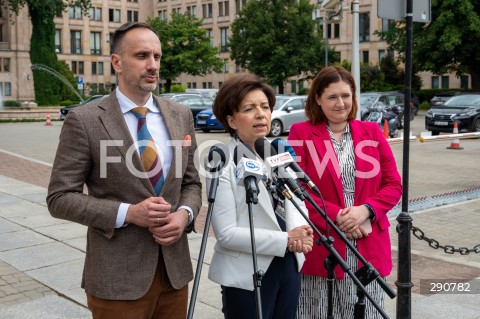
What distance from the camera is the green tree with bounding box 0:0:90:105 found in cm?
4944

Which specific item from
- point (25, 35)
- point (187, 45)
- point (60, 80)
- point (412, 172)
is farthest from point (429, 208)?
point (25, 35)

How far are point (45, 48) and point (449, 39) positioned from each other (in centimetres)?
3016

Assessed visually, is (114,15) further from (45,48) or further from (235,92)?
(235,92)

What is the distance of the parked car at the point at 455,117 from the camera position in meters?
23.6

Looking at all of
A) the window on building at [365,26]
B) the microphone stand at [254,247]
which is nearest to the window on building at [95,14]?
the window on building at [365,26]

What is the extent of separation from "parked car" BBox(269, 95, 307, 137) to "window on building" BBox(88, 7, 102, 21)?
75.0m

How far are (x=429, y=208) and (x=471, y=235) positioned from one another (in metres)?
1.79

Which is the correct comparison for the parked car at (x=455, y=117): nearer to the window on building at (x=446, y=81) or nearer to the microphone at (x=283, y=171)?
the microphone at (x=283, y=171)

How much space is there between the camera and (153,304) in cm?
301

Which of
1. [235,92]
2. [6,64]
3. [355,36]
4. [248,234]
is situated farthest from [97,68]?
[248,234]

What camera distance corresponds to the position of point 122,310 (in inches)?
115

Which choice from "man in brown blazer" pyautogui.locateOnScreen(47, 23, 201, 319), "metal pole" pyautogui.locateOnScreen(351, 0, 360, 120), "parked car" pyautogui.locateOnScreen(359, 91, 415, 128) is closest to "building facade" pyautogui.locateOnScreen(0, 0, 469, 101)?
"parked car" pyautogui.locateOnScreen(359, 91, 415, 128)

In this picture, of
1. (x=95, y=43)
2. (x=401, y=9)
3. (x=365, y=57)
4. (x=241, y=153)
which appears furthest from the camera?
(x=95, y=43)

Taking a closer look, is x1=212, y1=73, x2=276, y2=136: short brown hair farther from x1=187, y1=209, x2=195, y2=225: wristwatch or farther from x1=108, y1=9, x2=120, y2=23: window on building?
x1=108, y1=9, x2=120, y2=23: window on building
